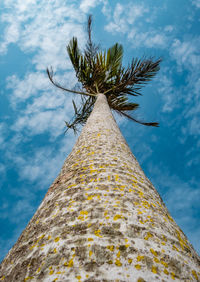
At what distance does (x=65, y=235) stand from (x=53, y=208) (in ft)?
1.13

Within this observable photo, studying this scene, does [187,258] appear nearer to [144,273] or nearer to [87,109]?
[144,273]

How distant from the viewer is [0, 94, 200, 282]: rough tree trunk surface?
896 millimetres

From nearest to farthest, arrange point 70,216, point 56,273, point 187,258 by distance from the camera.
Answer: point 56,273 < point 187,258 < point 70,216

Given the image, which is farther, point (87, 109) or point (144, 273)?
point (87, 109)

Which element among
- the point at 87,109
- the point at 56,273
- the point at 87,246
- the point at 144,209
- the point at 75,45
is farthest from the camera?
the point at 87,109

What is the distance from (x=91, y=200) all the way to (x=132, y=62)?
575 centimetres

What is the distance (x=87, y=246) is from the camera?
100cm

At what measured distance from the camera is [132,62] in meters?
5.98

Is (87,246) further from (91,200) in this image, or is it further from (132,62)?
(132,62)

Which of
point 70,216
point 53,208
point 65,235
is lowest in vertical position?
point 65,235

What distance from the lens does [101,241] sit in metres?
1.02

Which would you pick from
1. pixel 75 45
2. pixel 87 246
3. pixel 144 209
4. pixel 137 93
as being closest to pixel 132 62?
pixel 137 93

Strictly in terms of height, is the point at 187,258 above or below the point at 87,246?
below

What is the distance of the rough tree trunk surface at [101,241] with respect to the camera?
90 centimetres
